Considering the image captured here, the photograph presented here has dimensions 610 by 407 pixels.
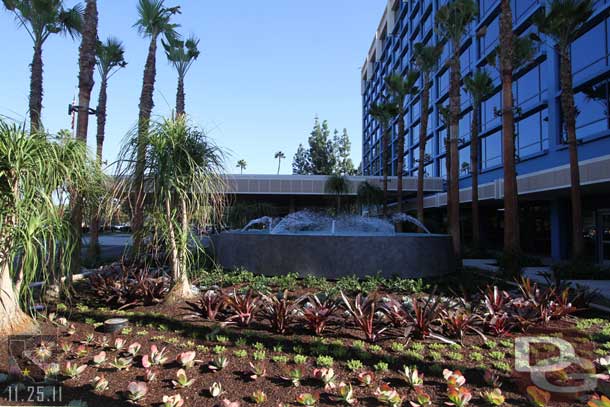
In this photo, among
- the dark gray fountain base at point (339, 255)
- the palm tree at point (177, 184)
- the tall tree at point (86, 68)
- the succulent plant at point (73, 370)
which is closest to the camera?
the succulent plant at point (73, 370)

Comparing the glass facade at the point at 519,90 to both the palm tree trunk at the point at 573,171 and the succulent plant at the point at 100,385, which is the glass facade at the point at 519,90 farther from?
the succulent plant at the point at 100,385

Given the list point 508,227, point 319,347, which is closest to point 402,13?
point 508,227

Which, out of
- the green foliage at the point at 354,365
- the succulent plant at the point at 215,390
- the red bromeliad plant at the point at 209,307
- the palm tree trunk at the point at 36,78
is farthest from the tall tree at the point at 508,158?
the palm tree trunk at the point at 36,78

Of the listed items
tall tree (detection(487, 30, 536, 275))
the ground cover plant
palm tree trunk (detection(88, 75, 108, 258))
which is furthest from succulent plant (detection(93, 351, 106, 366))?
tall tree (detection(487, 30, 536, 275))

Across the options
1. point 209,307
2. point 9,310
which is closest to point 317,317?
point 209,307

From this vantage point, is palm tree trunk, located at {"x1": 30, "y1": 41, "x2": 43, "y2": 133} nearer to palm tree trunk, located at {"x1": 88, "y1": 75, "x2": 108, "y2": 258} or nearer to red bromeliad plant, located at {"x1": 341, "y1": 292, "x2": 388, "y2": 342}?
palm tree trunk, located at {"x1": 88, "y1": 75, "x2": 108, "y2": 258}

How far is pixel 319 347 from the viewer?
4711 millimetres

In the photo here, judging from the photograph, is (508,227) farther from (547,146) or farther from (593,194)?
(547,146)

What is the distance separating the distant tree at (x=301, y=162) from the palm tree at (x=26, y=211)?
74129 millimetres

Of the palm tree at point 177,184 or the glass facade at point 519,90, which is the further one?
the glass facade at point 519,90

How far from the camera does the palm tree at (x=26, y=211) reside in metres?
4.73

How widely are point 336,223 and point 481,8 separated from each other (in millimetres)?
24393

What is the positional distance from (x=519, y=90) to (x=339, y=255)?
21.1 m

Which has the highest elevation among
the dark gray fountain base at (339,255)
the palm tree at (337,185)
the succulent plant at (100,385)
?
the palm tree at (337,185)
